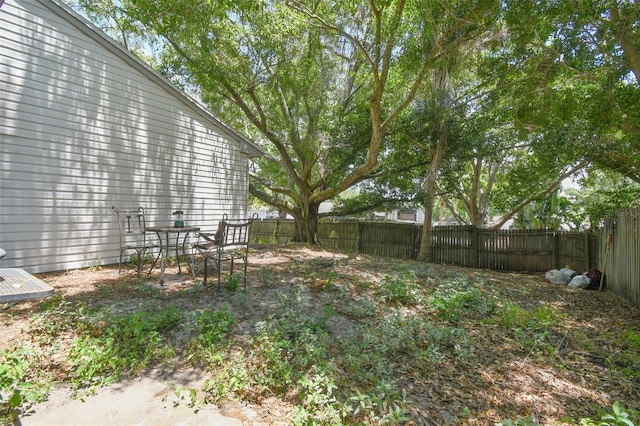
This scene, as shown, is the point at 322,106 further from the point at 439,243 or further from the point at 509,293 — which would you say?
the point at 509,293

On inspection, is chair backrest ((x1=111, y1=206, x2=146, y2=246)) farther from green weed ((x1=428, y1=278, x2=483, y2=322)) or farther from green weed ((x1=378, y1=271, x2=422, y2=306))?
green weed ((x1=428, y1=278, x2=483, y2=322))

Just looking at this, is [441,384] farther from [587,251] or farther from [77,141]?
[587,251]

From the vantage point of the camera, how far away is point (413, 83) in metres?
10.3

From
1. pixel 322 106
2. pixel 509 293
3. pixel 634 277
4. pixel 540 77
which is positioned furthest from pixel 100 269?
pixel 540 77

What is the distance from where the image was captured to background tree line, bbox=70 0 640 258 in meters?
6.43

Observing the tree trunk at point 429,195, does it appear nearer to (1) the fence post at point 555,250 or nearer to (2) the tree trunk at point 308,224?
(1) the fence post at point 555,250

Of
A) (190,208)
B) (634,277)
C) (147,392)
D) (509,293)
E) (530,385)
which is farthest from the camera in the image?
(190,208)

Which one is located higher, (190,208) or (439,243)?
(190,208)

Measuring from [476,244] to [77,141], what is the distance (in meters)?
10.9

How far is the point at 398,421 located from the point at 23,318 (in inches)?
165

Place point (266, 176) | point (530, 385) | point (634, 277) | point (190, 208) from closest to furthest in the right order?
point (530, 385) < point (634, 277) < point (190, 208) < point (266, 176)

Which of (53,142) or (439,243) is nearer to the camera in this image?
(53,142)

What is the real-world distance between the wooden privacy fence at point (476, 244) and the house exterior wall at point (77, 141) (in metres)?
6.85

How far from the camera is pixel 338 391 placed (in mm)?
2635
